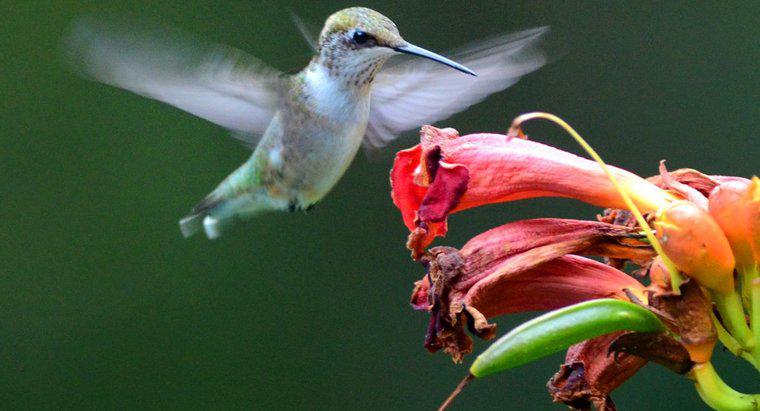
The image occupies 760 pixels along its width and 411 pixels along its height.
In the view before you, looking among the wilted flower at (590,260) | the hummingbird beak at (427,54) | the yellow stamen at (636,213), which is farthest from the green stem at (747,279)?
the hummingbird beak at (427,54)

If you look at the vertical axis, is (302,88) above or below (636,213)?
above

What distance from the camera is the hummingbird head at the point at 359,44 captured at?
2.59 m

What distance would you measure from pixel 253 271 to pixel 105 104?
1130 millimetres

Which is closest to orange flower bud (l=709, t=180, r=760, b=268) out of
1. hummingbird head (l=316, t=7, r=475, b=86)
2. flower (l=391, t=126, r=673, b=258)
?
flower (l=391, t=126, r=673, b=258)

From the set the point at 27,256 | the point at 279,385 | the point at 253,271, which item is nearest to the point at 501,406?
the point at 279,385

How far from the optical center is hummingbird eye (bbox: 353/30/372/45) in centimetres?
264

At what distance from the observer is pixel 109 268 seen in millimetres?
5160

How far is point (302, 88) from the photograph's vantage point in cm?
291

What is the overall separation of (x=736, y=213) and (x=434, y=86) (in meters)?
1.54

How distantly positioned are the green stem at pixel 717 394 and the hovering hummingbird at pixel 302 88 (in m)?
1.11

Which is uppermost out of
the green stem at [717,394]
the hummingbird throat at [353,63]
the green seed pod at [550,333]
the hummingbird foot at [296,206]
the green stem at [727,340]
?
the hummingbird throat at [353,63]

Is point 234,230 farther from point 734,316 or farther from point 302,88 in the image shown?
point 734,316

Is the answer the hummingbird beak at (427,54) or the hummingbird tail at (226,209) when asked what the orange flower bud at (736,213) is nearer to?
the hummingbird beak at (427,54)

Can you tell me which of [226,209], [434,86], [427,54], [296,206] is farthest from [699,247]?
[226,209]
